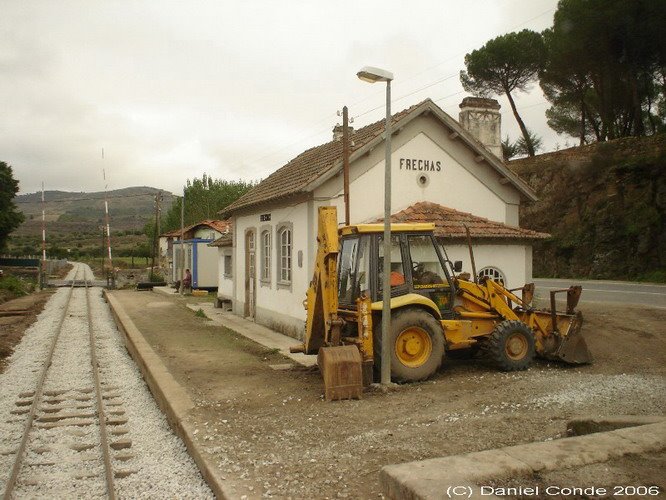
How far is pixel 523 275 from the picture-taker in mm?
14586

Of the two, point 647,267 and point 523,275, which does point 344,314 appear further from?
point 647,267

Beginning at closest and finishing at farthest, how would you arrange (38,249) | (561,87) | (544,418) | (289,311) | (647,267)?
(544,418), (289,311), (647,267), (561,87), (38,249)

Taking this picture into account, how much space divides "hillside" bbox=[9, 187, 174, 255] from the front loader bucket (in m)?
61.4

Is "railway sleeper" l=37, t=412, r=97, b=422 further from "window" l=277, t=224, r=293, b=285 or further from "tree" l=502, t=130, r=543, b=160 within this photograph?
"tree" l=502, t=130, r=543, b=160

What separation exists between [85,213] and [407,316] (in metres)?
180

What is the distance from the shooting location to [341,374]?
8.76 m

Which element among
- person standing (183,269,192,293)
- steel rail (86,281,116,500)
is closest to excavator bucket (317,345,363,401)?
steel rail (86,281,116,500)

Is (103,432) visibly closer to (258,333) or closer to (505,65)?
(258,333)

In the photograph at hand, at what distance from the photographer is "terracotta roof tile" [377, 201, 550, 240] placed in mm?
13262

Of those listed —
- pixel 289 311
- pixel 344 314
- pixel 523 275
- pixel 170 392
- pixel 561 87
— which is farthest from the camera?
pixel 561 87

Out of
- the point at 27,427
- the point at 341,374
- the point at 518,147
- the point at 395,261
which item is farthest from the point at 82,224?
the point at 341,374

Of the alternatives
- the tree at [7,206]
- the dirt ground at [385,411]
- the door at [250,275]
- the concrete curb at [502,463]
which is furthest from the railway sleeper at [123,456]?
the tree at [7,206]

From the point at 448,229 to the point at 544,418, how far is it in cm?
628

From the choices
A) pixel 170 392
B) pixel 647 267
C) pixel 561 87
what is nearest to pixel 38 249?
pixel 561 87
